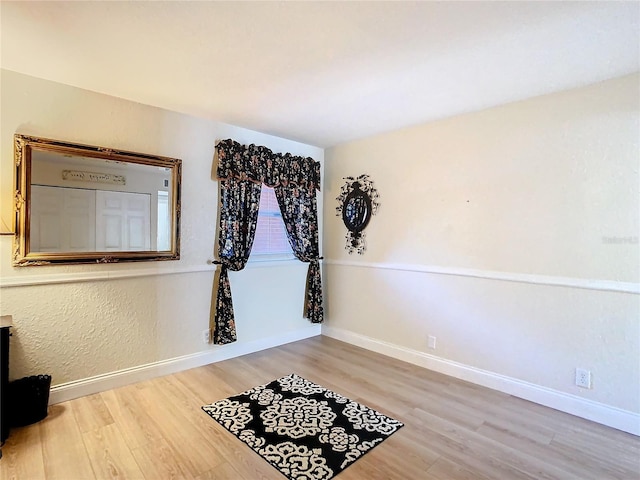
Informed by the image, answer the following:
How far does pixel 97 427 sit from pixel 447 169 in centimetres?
359

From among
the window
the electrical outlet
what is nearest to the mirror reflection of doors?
the window

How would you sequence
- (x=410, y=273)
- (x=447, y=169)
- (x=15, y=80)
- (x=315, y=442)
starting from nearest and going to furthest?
(x=315, y=442) → (x=15, y=80) → (x=447, y=169) → (x=410, y=273)

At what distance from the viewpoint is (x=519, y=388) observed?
2781 mm

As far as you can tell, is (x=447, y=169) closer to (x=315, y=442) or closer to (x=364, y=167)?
(x=364, y=167)

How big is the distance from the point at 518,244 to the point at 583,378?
1106mm

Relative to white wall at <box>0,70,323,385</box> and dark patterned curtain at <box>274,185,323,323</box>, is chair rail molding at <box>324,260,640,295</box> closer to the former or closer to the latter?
dark patterned curtain at <box>274,185,323,323</box>

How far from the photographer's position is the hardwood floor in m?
1.87

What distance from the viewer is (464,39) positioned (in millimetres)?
1909

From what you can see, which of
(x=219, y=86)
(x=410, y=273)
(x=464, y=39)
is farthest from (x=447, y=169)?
(x=219, y=86)

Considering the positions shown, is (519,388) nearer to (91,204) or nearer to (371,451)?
(371,451)

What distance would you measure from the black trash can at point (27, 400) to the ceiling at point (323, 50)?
2.23 m

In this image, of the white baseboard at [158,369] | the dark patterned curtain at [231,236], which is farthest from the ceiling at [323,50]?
the white baseboard at [158,369]

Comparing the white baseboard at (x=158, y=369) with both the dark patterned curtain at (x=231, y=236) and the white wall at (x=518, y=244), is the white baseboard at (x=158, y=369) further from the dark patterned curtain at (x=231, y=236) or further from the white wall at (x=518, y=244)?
the white wall at (x=518, y=244)

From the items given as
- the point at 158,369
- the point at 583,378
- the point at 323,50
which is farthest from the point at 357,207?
the point at 158,369
